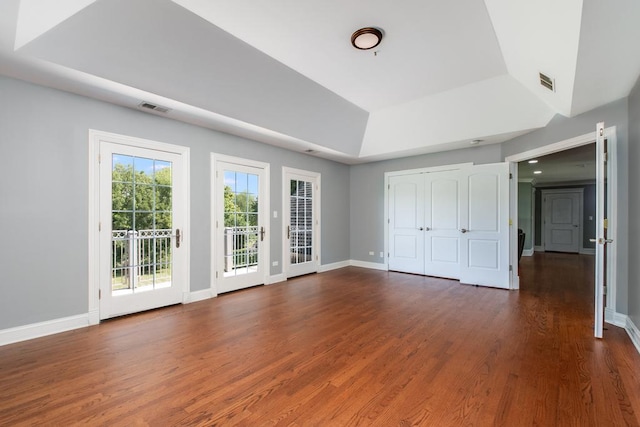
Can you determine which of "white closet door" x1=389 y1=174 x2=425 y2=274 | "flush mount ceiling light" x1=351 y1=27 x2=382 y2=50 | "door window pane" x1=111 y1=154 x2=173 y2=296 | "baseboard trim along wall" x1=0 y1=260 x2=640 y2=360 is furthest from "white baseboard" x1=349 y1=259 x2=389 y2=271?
"flush mount ceiling light" x1=351 y1=27 x2=382 y2=50

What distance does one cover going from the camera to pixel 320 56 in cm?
329

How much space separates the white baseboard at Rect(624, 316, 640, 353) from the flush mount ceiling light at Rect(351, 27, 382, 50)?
12.5ft

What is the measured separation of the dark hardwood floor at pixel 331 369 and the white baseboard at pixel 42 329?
0.12m

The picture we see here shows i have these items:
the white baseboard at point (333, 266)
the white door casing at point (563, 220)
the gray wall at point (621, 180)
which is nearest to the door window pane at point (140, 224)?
the white baseboard at point (333, 266)

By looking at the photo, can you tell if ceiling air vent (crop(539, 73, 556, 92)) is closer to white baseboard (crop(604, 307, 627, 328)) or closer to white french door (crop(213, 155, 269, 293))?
white baseboard (crop(604, 307, 627, 328))

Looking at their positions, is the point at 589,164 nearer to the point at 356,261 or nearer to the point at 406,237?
the point at 406,237

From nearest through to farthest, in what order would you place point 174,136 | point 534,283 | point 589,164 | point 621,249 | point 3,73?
1. point 3,73
2. point 621,249
3. point 174,136
4. point 534,283
5. point 589,164

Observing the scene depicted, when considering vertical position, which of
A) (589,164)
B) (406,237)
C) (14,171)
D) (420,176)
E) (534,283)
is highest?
(589,164)

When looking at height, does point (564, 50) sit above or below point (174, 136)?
above

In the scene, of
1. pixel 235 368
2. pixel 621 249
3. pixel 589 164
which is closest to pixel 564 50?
pixel 621 249

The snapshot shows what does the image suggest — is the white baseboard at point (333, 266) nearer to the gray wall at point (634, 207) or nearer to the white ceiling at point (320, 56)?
the white ceiling at point (320, 56)

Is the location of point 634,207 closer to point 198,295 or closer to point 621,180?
point 621,180

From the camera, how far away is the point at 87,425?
1.68 m

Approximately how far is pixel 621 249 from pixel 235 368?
4.26m
